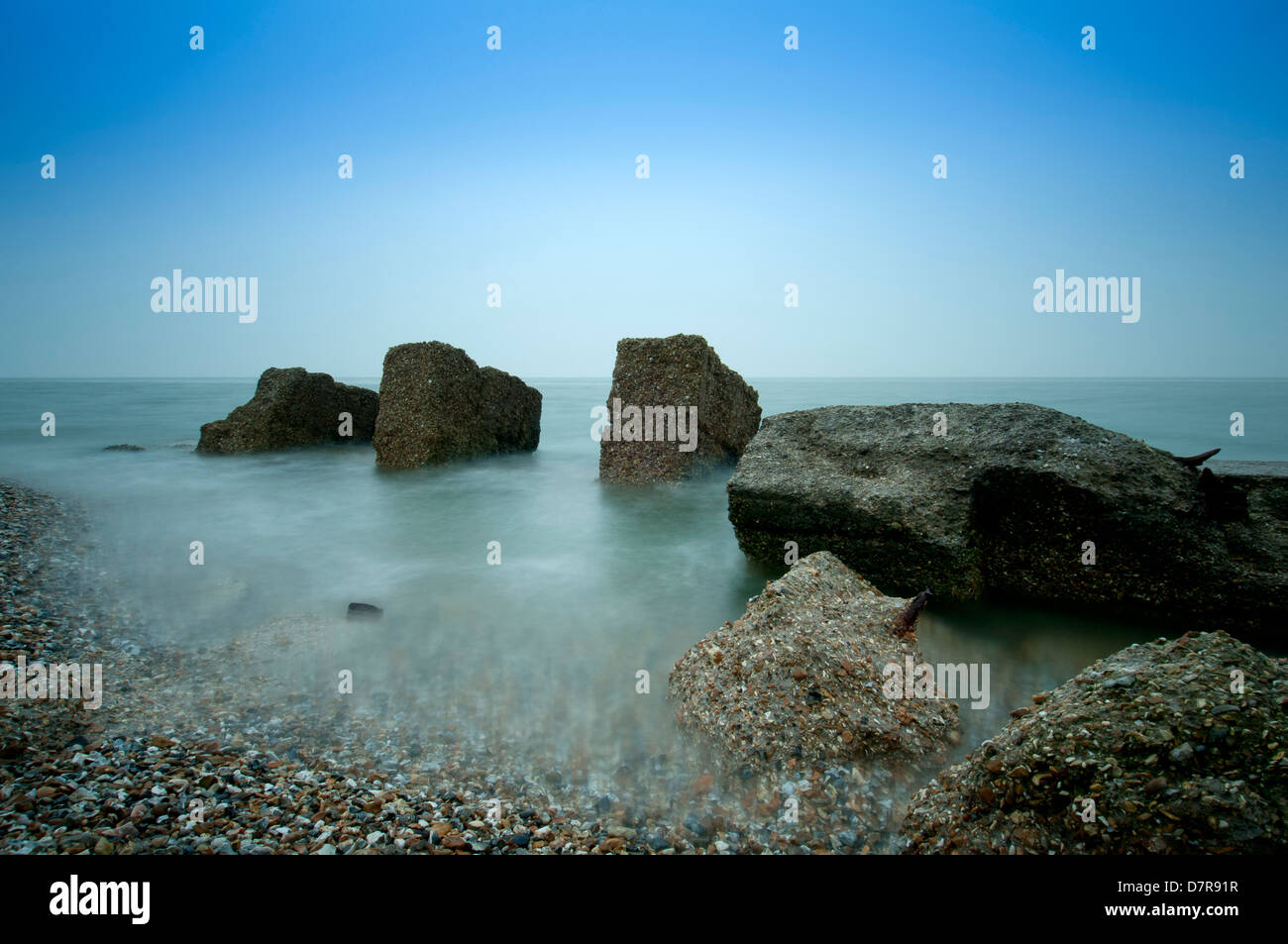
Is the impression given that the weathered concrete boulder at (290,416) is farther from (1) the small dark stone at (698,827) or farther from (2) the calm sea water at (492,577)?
(1) the small dark stone at (698,827)

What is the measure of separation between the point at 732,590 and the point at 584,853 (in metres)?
3.15

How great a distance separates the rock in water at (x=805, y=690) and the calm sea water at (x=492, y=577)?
0.97ft

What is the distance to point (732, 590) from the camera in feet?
18.0

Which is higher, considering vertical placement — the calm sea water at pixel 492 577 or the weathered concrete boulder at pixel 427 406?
the weathered concrete boulder at pixel 427 406

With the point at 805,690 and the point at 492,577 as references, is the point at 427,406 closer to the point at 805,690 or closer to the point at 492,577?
the point at 492,577

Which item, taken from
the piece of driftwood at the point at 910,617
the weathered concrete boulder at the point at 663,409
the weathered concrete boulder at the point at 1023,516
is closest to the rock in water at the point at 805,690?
the piece of driftwood at the point at 910,617

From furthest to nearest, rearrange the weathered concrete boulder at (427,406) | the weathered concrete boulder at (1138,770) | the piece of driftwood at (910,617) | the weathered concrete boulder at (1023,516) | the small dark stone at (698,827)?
the weathered concrete boulder at (427,406), the weathered concrete boulder at (1023,516), the piece of driftwood at (910,617), the small dark stone at (698,827), the weathered concrete boulder at (1138,770)

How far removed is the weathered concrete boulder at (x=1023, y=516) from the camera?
4.30 m

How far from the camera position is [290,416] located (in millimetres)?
13289

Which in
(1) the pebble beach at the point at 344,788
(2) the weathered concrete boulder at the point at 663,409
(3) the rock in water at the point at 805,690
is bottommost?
(1) the pebble beach at the point at 344,788

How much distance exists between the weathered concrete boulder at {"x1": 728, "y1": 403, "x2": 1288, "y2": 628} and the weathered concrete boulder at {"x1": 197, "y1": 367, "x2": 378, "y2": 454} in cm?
1116

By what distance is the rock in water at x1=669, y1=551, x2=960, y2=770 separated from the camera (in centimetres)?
302

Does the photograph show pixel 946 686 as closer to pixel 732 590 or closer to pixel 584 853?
pixel 732 590
